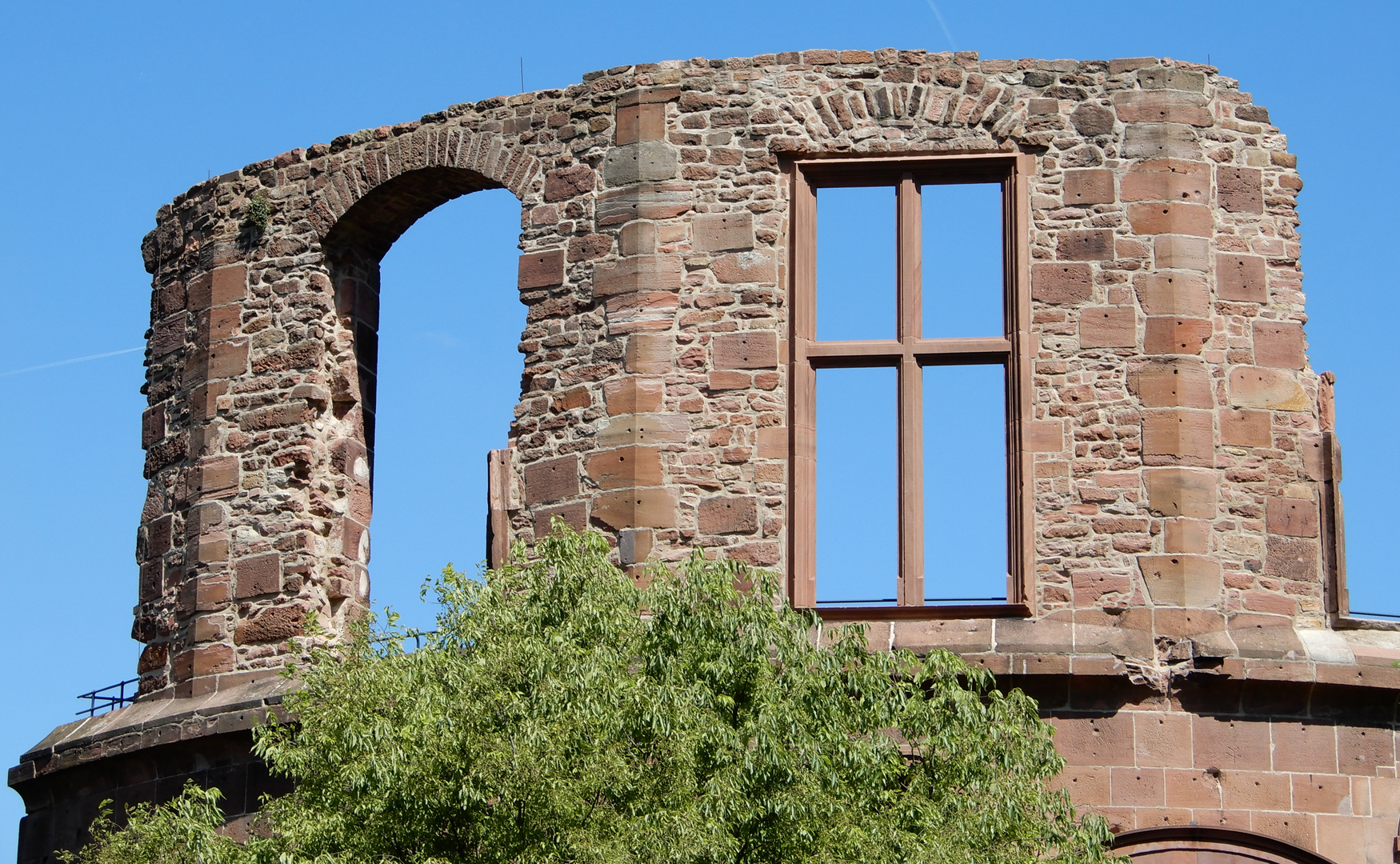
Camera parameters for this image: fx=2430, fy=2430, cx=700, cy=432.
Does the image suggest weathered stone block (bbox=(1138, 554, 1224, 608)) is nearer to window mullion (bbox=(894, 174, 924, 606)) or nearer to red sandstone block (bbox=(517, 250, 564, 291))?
window mullion (bbox=(894, 174, 924, 606))

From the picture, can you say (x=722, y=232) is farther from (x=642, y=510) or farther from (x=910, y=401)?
(x=642, y=510)

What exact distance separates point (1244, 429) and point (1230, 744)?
87.1 inches

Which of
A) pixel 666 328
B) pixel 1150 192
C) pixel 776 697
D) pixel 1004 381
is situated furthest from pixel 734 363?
pixel 776 697

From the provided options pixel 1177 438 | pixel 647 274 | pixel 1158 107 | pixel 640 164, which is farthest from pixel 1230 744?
pixel 640 164

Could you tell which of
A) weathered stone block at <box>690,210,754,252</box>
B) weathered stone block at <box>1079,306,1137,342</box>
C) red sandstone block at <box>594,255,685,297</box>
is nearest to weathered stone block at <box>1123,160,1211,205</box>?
weathered stone block at <box>1079,306,1137,342</box>

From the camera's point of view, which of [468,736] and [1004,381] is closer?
[468,736]

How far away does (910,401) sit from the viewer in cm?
1639

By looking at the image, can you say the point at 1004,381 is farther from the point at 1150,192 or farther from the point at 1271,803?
the point at 1271,803

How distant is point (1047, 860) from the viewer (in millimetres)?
13438

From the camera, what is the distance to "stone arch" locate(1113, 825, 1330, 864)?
1529 cm

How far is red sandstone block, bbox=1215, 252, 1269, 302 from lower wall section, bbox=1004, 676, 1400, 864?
277cm

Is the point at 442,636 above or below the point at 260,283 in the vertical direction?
below

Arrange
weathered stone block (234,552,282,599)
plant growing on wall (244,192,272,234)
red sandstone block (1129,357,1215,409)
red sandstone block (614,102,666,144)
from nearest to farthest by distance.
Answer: red sandstone block (1129,357,1215,409), red sandstone block (614,102,666,144), weathered stone block (234,552,282,599), plant growing on wall (244,192,272,234)

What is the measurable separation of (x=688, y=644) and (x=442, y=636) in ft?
4.49
